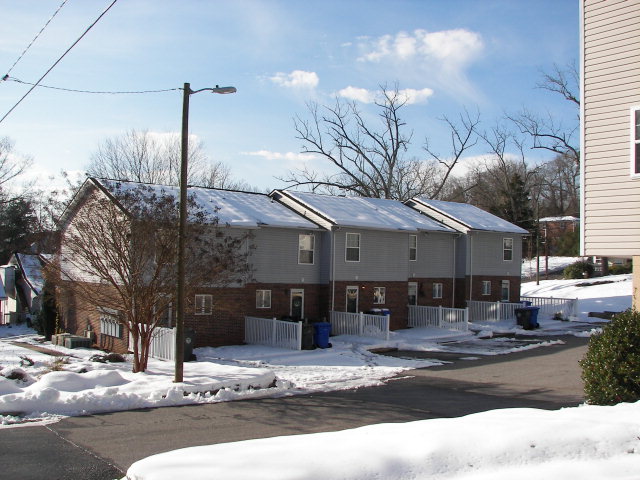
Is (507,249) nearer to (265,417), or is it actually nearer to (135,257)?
(135,257)

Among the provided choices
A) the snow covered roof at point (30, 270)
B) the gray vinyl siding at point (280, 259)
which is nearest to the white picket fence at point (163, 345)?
the gray vinyl siding at point (280, 259)

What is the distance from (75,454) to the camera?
9086 millimetres

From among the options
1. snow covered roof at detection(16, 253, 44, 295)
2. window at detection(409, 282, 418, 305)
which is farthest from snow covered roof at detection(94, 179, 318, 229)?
snow covered roof at detection(16, 253, 44, 295)

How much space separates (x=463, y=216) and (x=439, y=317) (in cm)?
880

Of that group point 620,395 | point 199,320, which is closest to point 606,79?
point 620,395

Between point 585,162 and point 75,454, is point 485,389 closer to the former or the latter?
point 585,162

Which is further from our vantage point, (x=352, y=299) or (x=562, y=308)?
(x=562, y=308)

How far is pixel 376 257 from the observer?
93.6ft

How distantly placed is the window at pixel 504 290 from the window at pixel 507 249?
1379mm

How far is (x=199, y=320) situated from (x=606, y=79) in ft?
51.3

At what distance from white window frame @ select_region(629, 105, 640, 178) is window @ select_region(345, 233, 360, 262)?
1591cm

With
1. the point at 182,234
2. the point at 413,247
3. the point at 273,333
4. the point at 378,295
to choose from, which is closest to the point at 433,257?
the point at 413,247

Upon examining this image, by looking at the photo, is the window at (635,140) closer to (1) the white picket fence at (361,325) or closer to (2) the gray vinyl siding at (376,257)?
(1) the white picket fence at (361,325)

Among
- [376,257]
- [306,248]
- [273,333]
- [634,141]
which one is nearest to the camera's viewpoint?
[634,141]
